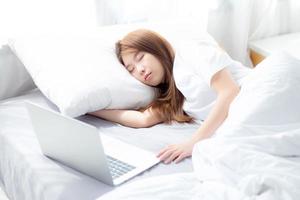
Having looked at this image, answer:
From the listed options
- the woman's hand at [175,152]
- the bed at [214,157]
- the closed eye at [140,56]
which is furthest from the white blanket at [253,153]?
the closed eye at [140,56]

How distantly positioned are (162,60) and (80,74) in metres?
0.27

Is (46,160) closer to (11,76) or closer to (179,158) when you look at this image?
(179,158)

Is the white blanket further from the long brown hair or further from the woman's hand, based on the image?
the long brown hair

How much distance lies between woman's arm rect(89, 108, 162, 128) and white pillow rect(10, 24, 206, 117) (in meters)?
0.03

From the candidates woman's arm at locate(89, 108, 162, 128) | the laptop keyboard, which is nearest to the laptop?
the laptop keyboard

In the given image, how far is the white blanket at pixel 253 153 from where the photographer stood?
2.77 ft

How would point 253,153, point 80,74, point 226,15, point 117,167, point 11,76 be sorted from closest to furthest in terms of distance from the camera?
point 253,153 < point 117,167 < point 80,74 < point 11,76 < point 226,15

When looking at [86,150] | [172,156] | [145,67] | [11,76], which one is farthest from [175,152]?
[11,76]

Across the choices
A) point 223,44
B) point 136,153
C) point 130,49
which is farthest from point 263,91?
point 223,44

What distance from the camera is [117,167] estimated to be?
1.10 metres

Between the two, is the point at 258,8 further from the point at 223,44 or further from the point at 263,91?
the point at 263,91

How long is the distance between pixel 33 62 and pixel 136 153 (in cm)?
49

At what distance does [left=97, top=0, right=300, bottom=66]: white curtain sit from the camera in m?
1.71

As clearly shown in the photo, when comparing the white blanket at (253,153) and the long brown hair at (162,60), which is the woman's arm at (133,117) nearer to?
the long brown hair at (162,60)
